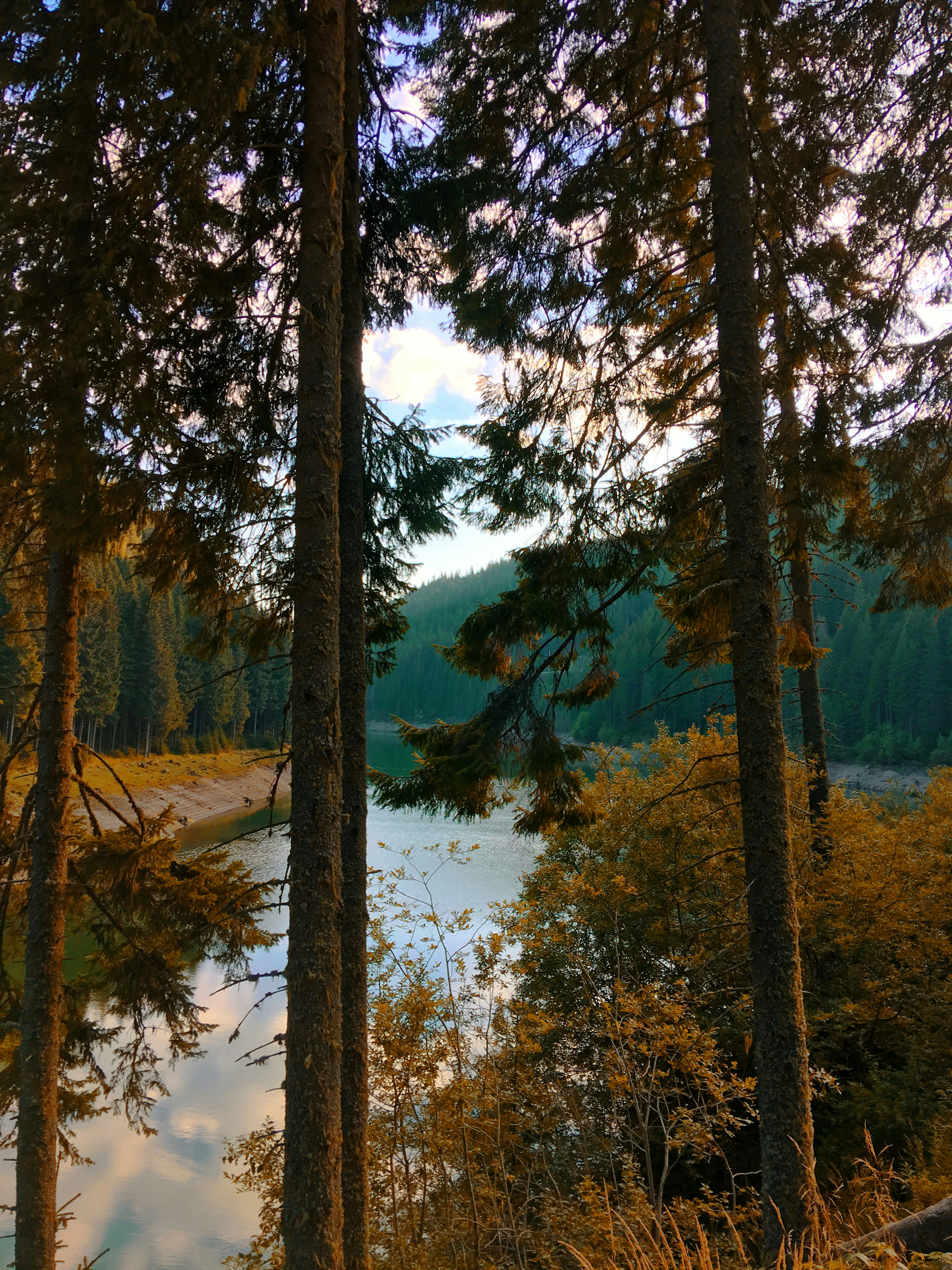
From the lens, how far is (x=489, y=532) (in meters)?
6.48

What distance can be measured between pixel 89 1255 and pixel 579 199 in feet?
39.3

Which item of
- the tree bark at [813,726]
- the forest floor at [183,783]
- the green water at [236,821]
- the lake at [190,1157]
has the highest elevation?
the tree bark at [813,726]

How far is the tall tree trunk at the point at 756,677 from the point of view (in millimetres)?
3750

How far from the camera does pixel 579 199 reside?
5801mm

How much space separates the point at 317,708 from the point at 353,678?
Result: 1.36m

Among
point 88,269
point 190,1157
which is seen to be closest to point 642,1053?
point 190,1157

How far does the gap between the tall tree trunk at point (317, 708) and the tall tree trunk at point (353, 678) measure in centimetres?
68

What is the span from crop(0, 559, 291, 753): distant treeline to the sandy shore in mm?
2876

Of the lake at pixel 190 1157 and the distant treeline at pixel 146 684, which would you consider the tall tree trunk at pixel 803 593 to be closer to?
the lake at pixel 190 1157

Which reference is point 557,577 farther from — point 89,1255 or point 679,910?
point 89,1255

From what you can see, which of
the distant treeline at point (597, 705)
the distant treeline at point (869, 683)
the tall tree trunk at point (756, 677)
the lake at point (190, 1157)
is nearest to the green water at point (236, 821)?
the lake at point (190, 1157)

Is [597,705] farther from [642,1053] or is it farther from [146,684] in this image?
[642,1053]

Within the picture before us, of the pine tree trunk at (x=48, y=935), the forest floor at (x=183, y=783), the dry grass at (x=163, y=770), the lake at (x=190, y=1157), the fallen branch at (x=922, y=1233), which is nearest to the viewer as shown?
the fallen branch at (x=922, y=1233)

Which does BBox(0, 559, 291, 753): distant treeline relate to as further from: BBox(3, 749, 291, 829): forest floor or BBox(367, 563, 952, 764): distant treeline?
BBox(367, 563, 952, 764): distant treeline
